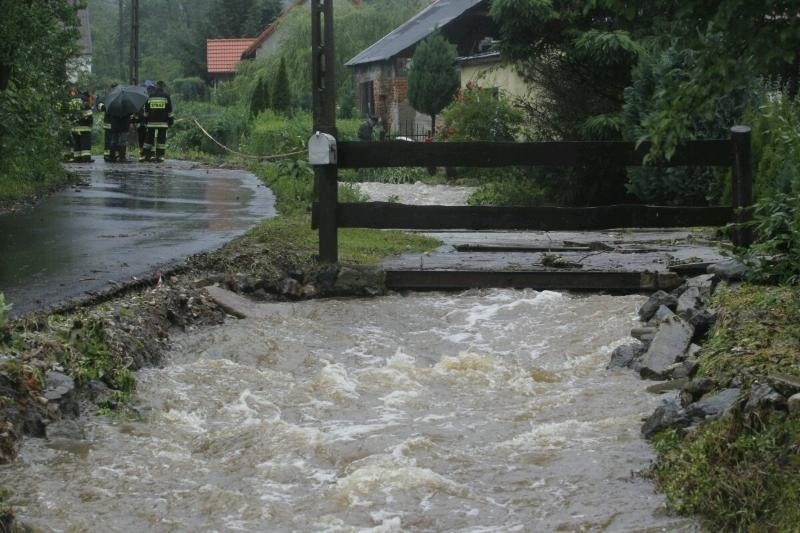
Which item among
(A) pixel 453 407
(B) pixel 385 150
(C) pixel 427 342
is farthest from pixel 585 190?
(A) pixel 453 407

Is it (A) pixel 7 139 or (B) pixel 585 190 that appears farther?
(B) pixel 585 190

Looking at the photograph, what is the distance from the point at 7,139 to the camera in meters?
14.6

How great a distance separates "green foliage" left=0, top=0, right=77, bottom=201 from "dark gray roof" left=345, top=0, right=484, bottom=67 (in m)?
23.5

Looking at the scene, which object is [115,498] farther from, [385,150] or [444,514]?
[385,150]

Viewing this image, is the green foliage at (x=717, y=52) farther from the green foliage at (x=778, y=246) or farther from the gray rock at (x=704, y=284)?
the gray rock at (x=704, y=284)

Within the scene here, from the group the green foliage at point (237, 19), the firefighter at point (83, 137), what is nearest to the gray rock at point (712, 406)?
the firefighter at point (83, 137)

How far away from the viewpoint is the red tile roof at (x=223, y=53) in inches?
2810

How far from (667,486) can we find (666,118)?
67.7 inches

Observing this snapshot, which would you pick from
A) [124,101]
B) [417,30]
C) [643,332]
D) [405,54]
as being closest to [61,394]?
[643,332]

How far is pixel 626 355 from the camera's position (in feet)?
28.3

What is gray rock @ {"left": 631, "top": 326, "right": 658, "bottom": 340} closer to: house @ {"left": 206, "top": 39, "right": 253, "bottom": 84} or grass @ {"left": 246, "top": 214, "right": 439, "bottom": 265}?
grass @ {"left": 246, "top": 214, "right": 439, "bottom": 265}

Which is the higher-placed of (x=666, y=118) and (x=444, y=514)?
(x=666, y=118)

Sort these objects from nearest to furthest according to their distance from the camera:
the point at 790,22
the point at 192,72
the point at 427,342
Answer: the point at 790,22, the point at 427,342, the point at 192,72

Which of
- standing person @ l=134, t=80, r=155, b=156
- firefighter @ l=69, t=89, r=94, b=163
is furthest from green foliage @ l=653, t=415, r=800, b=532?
standing person @ l=134, t=80, r=155, b=156
